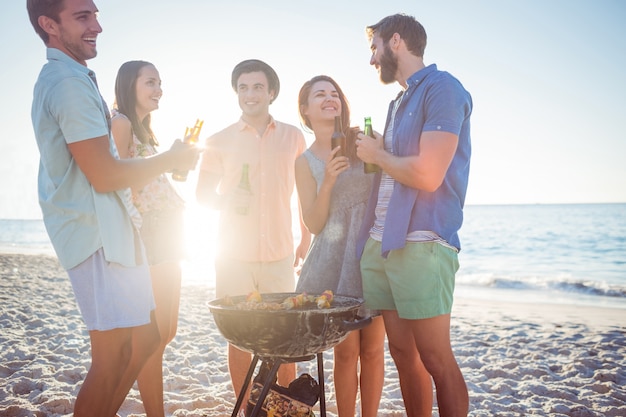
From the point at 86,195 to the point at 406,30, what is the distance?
1769 mm

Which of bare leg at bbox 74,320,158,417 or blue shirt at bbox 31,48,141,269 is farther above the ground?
blue shirt at bbox 31,48,141,269

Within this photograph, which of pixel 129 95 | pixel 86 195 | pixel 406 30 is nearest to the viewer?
pixel 86 195

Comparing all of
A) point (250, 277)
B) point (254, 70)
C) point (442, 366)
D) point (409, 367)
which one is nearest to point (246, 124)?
point (254, 70)

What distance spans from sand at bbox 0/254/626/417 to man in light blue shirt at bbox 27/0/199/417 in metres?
2.09

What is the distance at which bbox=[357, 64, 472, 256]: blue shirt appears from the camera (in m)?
2.34

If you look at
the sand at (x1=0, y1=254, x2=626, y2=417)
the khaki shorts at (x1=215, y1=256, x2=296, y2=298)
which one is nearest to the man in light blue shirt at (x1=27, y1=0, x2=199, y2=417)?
the khaki shorts at (x1=215, y1=256, x2=296, y2=298)

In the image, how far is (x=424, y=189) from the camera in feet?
7.54

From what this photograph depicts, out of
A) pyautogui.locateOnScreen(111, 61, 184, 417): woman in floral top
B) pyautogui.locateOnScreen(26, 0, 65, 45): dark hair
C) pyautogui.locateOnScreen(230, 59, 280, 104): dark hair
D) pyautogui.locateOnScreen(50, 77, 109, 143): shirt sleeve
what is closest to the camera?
pyautogui.locateOnScreen(50, 77, 109, 143): shirt sleeve

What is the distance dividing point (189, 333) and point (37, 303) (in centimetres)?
317

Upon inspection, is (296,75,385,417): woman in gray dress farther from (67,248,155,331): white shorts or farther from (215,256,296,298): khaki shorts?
(67,248,155,331): white shorts

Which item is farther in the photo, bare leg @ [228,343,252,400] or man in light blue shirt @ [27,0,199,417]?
bare leg @ [228,343,252,400]

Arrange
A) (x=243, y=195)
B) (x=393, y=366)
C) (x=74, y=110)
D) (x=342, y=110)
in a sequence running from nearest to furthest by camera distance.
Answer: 1. (x=74, y=110)
2. (x=243, y=195)
3. (x=342, y=110)
4. (x=393, y=366)

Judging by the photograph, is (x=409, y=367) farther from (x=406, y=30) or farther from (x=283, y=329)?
(x=406, y=30)

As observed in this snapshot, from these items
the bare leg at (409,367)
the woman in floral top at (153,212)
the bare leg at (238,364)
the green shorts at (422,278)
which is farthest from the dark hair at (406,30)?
the bare leg at (238,364)
